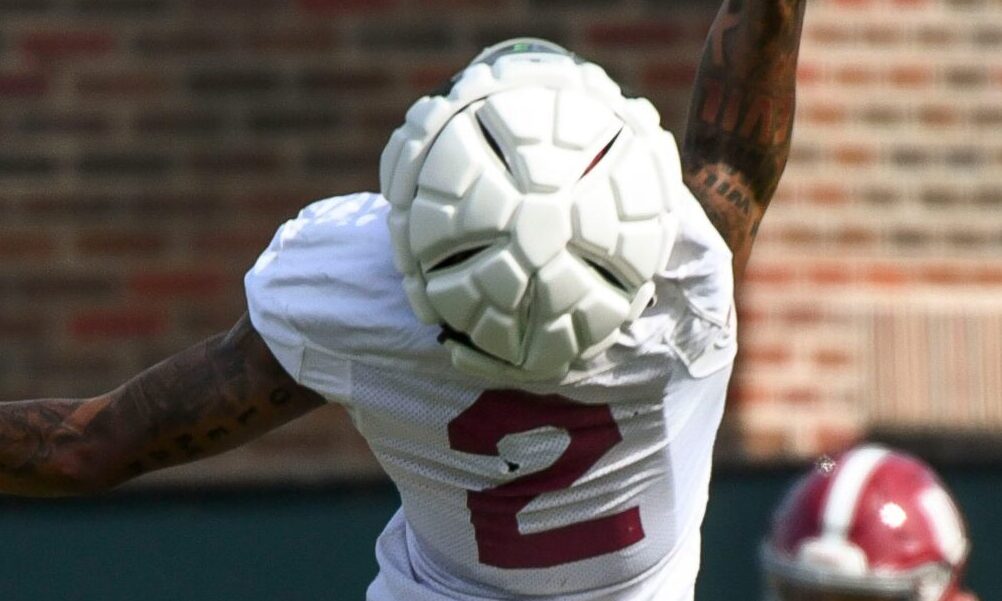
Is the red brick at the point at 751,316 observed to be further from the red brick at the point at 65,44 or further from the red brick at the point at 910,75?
the red brick at the point at 65,44

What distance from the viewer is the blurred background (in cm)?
623

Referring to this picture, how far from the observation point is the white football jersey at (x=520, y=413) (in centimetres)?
355

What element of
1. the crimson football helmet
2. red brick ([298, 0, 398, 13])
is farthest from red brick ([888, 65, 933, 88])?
the crimson football helmet

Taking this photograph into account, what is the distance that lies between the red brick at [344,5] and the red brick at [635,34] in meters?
0.58

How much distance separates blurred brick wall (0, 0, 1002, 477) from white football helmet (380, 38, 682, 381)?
290 centimetres

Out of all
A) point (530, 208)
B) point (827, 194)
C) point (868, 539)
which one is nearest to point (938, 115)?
point (827, 194)

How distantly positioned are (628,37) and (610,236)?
10.2 ft

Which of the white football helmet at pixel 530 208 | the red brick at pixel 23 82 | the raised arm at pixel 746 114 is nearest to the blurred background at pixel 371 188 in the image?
the red brick at pixel 23 82

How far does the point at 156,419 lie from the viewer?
12.5ft

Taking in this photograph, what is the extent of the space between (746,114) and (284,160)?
8.42 feet

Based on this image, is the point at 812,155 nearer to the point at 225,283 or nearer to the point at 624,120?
the point at 225,283

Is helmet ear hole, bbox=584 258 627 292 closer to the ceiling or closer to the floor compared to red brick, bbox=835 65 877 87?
closer to the ceiling

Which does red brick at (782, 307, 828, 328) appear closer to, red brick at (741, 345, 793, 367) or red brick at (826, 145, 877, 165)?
red brick at (741, 345, 793, 367)

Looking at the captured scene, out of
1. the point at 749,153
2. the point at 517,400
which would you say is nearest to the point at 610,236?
the point at 517,400
